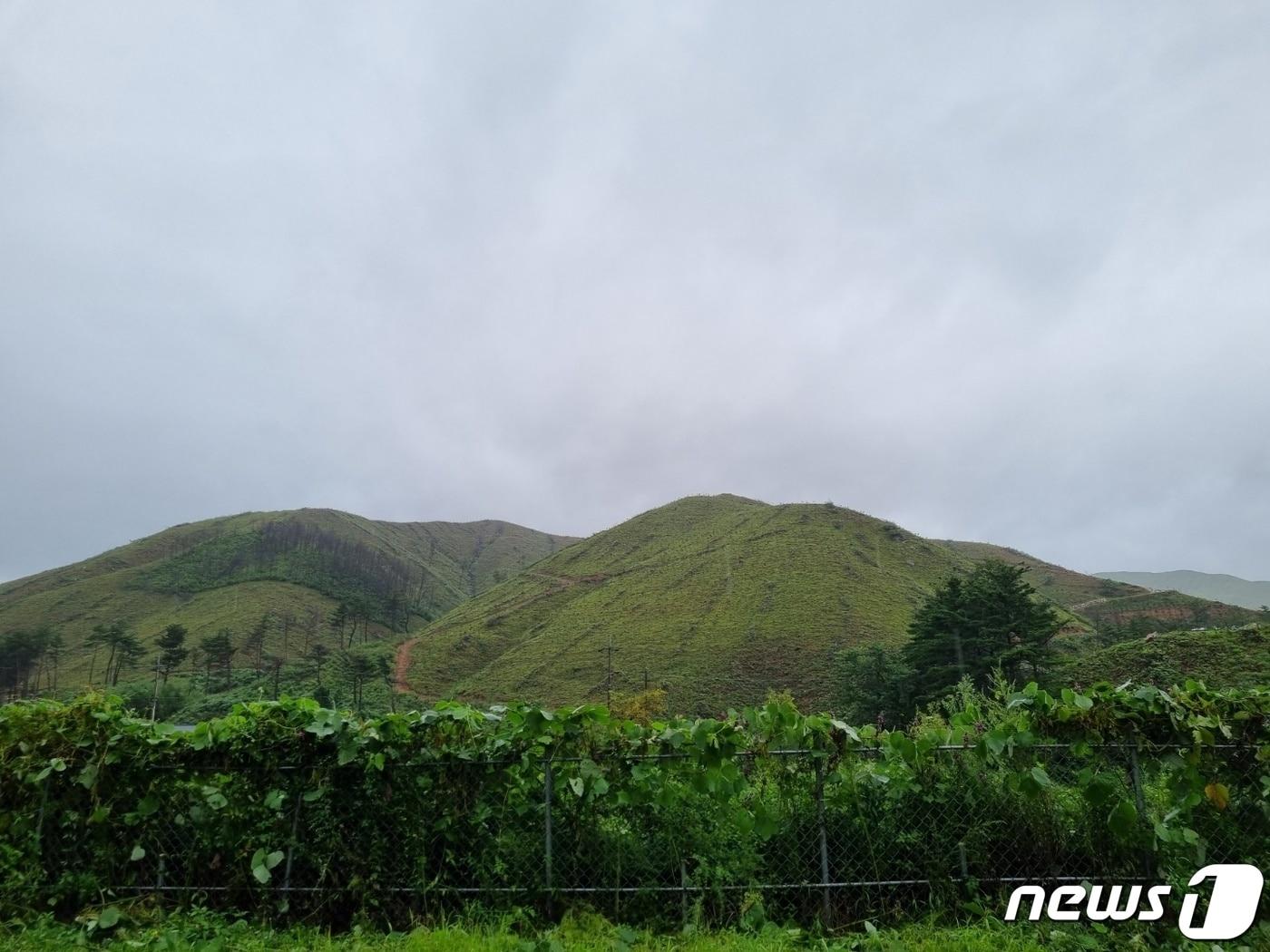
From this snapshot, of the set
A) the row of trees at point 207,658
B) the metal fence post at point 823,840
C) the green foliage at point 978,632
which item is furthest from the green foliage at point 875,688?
the row of trees at point 207,658

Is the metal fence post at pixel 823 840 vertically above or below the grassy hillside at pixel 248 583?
below

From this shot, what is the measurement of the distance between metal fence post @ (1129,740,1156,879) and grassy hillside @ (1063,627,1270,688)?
65.7 ft

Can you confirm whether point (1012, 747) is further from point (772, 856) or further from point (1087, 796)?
point (772, 856)

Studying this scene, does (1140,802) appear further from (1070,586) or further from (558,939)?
(1070,586)

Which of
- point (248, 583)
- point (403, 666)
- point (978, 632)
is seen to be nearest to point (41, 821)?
point (978, 632)

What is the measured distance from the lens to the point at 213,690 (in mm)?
58625

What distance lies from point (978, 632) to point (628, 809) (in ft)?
124

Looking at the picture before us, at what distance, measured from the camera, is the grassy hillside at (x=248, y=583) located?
298ft

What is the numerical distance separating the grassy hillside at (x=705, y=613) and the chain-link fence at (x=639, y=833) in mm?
39540

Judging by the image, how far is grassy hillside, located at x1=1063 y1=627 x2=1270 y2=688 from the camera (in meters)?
20.9

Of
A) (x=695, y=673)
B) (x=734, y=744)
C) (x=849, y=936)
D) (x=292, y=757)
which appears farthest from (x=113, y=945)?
(x=695, y=673)

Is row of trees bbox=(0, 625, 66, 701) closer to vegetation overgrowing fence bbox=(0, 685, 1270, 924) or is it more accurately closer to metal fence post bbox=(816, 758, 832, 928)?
vegetation overgrowing fence bbox=(0, 685, 1270, 924)

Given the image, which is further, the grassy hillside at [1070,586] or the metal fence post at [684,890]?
the grassy hillside at [1070,586]

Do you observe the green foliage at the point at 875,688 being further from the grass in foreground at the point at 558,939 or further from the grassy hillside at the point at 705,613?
the grass in foreground at the point at 558,939
